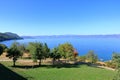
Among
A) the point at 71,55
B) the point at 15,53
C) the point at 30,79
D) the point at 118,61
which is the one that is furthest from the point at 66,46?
the point at 118,61

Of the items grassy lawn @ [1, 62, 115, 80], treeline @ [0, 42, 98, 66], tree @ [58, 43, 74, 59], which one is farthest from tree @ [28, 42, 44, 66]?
tree @ [58, 43, 74, 59]

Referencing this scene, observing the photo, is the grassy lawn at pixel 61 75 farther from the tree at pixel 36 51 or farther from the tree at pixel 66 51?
the tree at pixel 66 51

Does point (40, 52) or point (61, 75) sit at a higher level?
point (40, 52)

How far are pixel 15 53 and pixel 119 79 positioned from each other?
47.6 m

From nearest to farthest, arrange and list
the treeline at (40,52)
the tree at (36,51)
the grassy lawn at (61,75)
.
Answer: the grassy lawn at (61,75)
the treeline at (40,52)
the tree at (36,51)

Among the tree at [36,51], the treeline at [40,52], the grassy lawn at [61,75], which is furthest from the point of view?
the tree at [36,51]

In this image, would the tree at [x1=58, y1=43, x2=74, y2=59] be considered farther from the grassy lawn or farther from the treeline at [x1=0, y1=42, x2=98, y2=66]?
the grassy lawn

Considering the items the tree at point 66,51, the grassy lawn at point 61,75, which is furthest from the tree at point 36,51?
the tree at point 66,51

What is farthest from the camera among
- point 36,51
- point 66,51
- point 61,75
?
point 66,51

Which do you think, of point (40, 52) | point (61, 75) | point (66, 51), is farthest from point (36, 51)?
point (61, 75)

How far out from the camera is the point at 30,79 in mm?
35812

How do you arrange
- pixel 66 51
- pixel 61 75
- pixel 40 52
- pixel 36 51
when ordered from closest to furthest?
pixel 61 75 < pixel 36 51 < pixel 40 52 < pixel 66 51

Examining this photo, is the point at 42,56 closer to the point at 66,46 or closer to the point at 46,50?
the point at 46,50

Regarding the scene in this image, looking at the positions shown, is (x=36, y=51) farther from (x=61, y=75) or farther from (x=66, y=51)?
(x=61, y=75)
